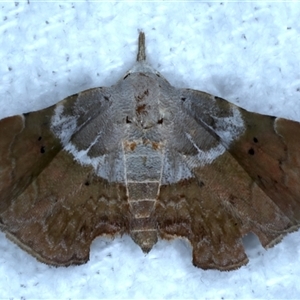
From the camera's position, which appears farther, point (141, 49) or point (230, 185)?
point (141, 49)

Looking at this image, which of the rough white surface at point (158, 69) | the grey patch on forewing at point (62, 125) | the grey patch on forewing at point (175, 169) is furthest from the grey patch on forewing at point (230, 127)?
the grey patch on forewing at point (62, 125)

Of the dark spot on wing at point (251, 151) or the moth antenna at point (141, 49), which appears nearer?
the dark spot on wing at point (251, 151)

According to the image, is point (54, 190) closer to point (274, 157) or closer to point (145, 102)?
point (145, 102)

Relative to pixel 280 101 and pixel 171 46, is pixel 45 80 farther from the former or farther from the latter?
pixel 280 101

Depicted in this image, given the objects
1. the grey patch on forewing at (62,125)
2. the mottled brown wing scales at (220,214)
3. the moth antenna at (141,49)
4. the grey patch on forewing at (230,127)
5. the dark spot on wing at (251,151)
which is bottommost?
the mottled brown wing scales at (220,214)

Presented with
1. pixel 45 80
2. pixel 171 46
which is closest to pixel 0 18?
pixel 45 80

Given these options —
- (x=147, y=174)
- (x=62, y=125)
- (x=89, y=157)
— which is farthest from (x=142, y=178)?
(x=62, y=125)

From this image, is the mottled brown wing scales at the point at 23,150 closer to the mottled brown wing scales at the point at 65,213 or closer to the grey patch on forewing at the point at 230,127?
the mottled brown wing scales at the point at 65,213

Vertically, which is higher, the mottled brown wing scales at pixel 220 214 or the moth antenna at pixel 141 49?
the moth antenna at pixel 141 49
